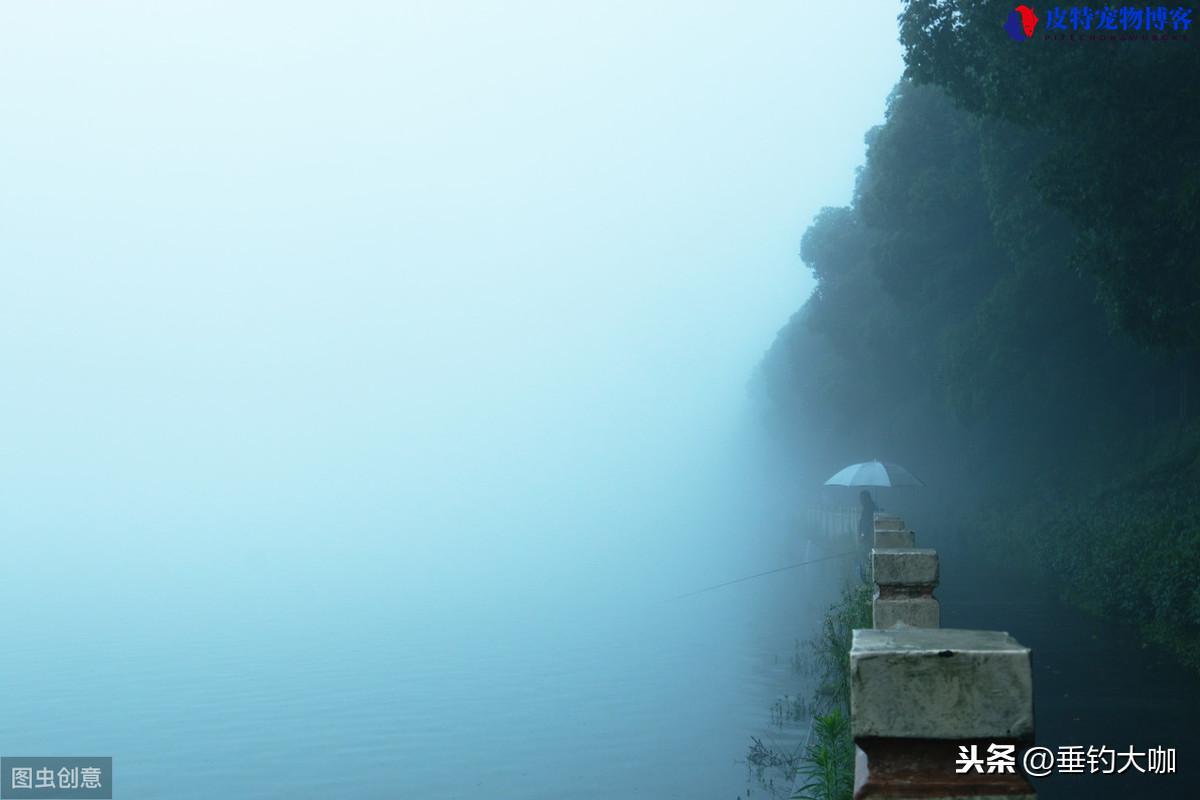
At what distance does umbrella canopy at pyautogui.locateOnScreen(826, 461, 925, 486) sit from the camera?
26609mm

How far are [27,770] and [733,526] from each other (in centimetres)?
5255

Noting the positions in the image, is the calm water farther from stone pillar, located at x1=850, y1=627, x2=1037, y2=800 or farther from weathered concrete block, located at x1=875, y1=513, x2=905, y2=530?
stone pillar, located at x1=850, y1=627, x2=1037, y2=800

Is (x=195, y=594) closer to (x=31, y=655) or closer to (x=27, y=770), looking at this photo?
(x=31, y=655)

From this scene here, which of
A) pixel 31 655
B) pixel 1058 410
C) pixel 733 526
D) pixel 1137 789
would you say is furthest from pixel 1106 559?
pixel 733 526

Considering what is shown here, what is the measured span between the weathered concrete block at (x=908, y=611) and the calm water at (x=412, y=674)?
4.50 meters

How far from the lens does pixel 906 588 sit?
721 centimetres

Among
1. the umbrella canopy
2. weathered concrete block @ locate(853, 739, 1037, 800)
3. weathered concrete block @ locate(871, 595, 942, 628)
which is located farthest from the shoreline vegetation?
the umbrella canopy

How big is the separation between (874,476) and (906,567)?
19985 millimetres

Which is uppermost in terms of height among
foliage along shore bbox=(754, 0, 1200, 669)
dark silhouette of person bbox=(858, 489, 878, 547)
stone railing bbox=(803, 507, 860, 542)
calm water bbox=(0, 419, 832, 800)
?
foliage along shore bbox=(754, 0, 1200, 669)

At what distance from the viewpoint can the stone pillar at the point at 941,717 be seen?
284cm

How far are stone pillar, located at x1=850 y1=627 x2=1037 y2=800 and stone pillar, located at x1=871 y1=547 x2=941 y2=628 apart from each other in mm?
4241

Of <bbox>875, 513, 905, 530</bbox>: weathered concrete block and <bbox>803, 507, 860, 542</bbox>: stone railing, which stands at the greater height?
<bbox>875, 513, 905, 530</bbox>: weathered concrete block

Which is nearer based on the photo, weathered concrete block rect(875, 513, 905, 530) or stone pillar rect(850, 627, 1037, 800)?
stone pillar rect(850, 627, 1037, 800)

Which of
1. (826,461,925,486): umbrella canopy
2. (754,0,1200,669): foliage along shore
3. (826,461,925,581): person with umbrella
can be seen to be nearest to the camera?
(754,0,1200,669): foliage along shore
